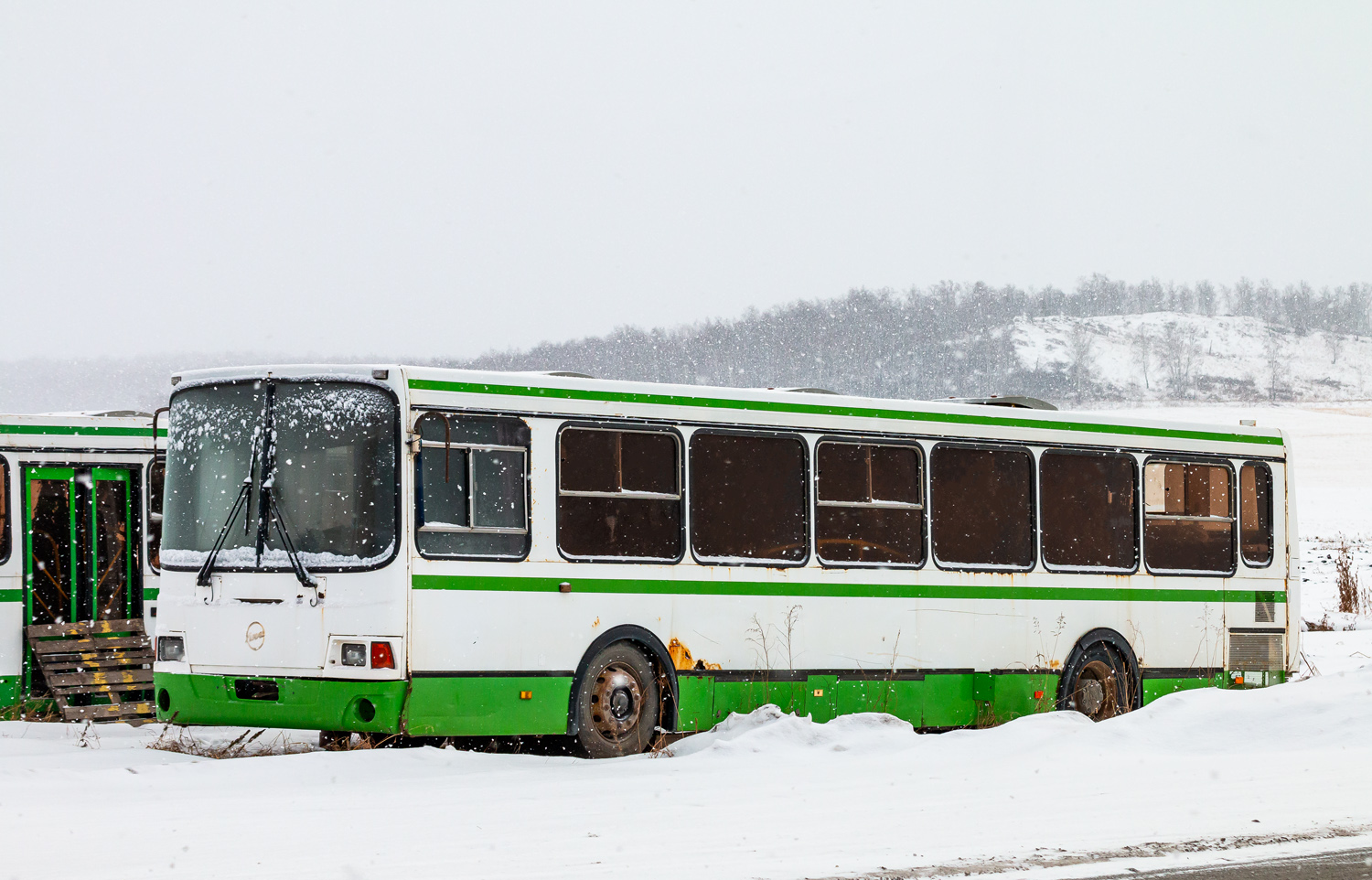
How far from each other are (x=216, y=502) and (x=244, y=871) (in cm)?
510

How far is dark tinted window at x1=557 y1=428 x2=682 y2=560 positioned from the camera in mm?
12406

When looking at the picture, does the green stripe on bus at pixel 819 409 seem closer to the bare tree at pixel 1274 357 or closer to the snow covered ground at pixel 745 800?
the snow covered ground at pixel 745 800

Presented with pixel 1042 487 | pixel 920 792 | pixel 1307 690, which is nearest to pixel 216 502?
pixel 920 792

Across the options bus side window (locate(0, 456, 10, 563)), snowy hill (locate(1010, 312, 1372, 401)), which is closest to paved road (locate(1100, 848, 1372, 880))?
bus side window (locate(0, 456, 10, 563))

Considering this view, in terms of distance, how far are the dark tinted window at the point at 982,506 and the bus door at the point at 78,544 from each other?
727 cm

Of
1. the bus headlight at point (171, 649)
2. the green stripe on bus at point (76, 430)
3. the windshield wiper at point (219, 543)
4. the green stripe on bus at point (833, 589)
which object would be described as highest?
the green stripe on bus at point (76, 430)

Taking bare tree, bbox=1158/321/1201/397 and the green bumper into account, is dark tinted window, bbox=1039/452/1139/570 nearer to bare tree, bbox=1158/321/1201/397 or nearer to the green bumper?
the green bumper

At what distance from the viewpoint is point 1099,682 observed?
15805mm

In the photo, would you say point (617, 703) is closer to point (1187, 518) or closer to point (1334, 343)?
point (1187, 518)

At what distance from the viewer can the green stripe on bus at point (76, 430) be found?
606 inches

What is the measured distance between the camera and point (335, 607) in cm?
1142

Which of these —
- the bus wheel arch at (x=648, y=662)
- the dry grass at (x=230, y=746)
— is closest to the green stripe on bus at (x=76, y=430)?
the dry grass at (x=230, y=746)

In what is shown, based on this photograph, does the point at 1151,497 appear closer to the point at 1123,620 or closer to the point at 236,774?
the point at 1123,620

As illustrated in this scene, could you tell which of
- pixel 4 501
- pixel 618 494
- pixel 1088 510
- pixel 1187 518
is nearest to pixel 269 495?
pixel 618 494
